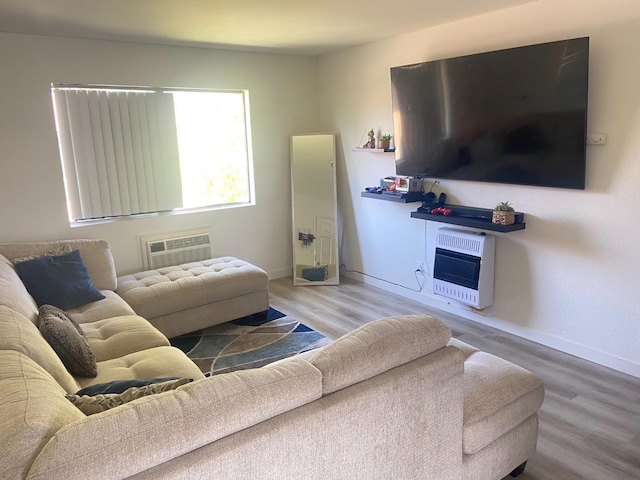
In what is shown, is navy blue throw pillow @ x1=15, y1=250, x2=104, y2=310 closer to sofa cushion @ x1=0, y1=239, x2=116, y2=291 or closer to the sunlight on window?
sofa cushion @ x1=0, y1=239, x2=116, y2=291

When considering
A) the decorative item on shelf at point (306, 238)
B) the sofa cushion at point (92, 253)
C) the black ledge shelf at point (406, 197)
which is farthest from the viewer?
the decorative item on shelf at point (306, 238)

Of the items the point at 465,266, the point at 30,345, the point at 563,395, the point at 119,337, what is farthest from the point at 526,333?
the point at 30,345

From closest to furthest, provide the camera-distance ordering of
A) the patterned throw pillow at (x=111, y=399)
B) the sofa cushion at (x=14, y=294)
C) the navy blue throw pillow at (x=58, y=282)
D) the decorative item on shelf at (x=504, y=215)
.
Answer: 1. the patterned throw pillow at (x=111, y=399)
2. the sofa cushion at (x=14, y=294)
3. the navy blue throw pillow at (x=58, y=282)
4. the decorative item on shelf at (x=504, y=215)

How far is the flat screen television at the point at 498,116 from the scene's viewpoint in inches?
115

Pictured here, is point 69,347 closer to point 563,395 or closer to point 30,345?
point 30,345

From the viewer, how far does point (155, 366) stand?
2.30m

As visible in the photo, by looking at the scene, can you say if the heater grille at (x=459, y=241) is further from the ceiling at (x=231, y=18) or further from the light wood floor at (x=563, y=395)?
the ceiling at (x=231, y=18)

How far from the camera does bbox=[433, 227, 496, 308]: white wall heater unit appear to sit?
3.56 meters

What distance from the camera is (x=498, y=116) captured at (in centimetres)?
332

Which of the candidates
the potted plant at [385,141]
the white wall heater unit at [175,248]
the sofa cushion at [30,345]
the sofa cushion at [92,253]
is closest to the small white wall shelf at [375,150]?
the potted plant at [385,141]

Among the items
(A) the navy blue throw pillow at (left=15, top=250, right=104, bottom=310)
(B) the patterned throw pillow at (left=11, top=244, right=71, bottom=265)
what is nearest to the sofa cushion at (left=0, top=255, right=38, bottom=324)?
(A) the navy blue throw pillow at (left=15, top=250, right=104, bottom=310)

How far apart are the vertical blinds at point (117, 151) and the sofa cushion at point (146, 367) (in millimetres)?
2040

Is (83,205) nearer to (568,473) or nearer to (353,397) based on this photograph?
(353,397)

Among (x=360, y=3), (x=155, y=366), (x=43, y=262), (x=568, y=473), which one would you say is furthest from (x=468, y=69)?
(x=43, y=262)
